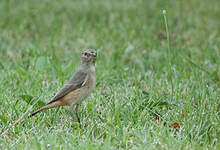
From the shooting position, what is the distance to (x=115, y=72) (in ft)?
20.7

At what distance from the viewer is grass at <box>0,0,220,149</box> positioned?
399cm

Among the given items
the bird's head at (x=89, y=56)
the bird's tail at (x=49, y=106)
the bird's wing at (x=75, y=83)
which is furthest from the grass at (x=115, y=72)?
the bird's head at (x=89, y=56)

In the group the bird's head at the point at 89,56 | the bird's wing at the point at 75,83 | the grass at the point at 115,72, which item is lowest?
the grass at the point at 115,72

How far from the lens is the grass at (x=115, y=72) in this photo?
3.99 meters

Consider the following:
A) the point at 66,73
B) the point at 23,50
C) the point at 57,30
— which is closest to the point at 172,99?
the point at 66,73

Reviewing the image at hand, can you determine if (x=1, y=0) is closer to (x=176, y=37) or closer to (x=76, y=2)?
(x=76, y=2)

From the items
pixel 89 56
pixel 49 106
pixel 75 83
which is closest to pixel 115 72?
pixel 89 56

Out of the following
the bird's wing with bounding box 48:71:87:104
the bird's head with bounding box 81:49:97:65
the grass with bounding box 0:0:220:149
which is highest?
the bird's head with bounding box 81:49:97:65

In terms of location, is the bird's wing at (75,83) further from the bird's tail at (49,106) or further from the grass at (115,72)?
the grass at (115,72)

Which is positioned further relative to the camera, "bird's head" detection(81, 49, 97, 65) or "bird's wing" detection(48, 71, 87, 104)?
"bird's head" detection(81, 49, 97, 65)

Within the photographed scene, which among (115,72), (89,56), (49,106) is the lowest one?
(115,72)

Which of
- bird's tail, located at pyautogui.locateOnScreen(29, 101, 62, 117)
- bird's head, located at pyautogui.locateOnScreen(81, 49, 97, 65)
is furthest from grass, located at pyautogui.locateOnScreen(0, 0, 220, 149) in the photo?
bird's head, located at pyautogui.locateOnScreen(81, 49, 97, 65)

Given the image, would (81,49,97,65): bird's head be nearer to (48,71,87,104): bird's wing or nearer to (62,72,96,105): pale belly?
(48,71,87,104): bird's wing

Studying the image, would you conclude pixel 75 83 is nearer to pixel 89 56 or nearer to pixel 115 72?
pixel 89 56
